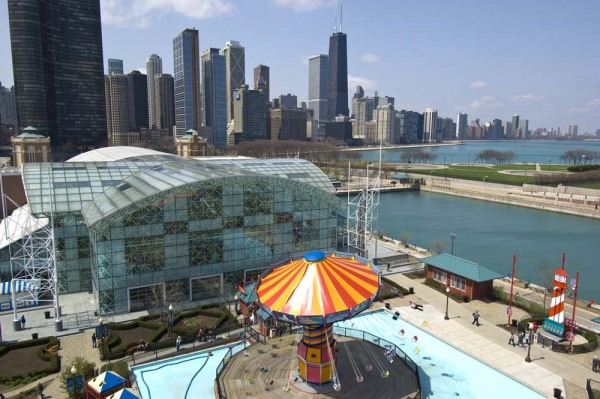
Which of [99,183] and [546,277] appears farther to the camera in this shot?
[546,277]

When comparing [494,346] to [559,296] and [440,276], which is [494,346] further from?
[440,276]

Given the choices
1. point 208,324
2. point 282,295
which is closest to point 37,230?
point 208,324

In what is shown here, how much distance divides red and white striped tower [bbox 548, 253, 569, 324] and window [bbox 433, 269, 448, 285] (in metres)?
11.5

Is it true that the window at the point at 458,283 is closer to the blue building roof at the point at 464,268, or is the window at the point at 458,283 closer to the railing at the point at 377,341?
the blue building roof at the point at 464,268

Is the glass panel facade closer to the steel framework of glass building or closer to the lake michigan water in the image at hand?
the steel framework of glass building

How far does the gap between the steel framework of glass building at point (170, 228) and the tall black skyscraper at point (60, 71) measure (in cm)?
15216

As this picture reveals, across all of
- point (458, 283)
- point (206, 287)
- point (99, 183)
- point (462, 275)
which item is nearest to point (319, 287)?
point (206, 287)

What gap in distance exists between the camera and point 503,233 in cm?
7450

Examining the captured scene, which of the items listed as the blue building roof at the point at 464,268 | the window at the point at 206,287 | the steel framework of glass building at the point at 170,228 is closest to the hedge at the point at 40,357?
the steel framework of glass building at the point at 170,228

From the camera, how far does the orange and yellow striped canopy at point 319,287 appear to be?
860 inches

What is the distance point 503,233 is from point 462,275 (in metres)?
41.2

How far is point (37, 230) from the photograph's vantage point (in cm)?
3831

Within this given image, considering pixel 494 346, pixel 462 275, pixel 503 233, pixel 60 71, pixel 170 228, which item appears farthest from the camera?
pixel 60 71

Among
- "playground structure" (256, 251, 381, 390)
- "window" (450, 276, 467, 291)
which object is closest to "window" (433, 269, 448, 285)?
"window" (450, 276, 467, 291)
